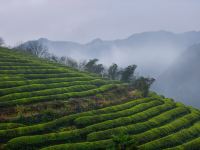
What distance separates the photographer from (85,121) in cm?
8206

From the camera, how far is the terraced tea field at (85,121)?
7031 cm

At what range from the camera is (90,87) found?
11500cm

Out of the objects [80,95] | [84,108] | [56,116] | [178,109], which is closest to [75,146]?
[56,116]

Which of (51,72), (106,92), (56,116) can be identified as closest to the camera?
(56,116)

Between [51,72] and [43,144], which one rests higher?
[51,72]

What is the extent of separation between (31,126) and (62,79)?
144 feet

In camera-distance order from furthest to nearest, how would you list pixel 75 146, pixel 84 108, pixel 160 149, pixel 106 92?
pixel 106 92 → pixel 84 108 → pixel 160 149 → pixel 75 146

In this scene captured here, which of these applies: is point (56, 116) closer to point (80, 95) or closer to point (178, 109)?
point (80, 95)

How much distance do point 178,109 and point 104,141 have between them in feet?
122

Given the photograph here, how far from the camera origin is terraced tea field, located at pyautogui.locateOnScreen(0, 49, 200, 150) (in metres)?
70.3

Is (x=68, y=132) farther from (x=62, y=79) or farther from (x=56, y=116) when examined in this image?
(x=62, y=79)

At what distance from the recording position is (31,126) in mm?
74688

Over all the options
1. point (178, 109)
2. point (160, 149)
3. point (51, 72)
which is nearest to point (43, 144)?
point (160, 149)

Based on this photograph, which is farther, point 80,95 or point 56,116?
point 80,95
